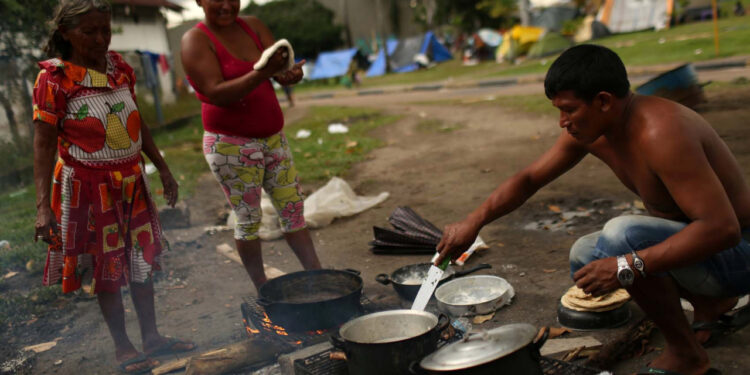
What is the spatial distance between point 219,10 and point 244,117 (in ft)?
2.03

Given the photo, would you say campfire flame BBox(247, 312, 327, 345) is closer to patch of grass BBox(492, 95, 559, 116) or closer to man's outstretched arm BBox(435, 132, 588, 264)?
man's outstretched arm BBox(435, 132, 588, 264)

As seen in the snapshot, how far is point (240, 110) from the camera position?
369 centimetres

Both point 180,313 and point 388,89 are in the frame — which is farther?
point 388,89

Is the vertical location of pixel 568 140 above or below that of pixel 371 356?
above

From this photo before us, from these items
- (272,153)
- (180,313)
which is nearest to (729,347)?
(272,153)

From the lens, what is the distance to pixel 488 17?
33.5 m

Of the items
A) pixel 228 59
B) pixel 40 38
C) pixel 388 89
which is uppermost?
pixel 40 38

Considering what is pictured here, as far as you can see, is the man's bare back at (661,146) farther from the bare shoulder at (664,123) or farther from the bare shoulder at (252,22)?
the bare shoulder at (252,22)

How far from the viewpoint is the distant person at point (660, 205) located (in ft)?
7.36

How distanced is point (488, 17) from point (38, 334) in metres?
32.1

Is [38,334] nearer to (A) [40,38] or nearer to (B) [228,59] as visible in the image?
(B) [228,59]

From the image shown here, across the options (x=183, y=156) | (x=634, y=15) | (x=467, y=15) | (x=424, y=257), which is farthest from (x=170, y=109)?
(x=467, y=15)

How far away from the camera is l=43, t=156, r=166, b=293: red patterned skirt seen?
3.31 m

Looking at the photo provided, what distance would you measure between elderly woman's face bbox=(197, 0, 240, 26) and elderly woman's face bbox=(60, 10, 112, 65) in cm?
57
